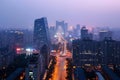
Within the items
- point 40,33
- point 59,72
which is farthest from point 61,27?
point 59,72

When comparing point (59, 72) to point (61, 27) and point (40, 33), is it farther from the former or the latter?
point (61, 27)

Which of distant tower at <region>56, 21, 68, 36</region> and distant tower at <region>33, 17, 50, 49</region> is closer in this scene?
distant tower at <region>33, 17, 50, 49</region>

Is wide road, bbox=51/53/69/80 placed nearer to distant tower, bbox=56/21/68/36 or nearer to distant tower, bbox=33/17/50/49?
distant tower, bbox=33/17/50/49

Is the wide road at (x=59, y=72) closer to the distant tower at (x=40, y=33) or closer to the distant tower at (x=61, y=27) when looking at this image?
the distant tower at (x=40, y=33)

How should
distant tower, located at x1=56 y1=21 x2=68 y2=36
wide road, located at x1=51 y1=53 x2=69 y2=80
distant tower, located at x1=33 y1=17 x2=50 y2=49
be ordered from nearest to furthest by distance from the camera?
wide road, located at x1=51 y1=53 x2=69 y2=80 → distant tower, located at x1=33 y1=17 x2=50 y2=49 → distant tower, located at x1=56 y1=21 x2=68 y2=36

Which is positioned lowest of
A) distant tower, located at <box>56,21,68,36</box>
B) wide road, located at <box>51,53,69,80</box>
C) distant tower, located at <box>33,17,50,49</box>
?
wide road, located at <box>51,53,69,80</box>

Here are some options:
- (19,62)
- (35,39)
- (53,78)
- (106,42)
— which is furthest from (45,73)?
(35,39)

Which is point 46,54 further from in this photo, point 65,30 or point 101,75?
point 65,30

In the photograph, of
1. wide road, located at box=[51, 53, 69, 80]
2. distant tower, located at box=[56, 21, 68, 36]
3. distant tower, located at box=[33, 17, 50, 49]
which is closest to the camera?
wide road, located at box=[51, 53, 69, 80]

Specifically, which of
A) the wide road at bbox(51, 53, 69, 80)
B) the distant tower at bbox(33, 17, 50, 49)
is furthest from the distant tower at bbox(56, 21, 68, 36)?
the wide road at bbox(51, 53, 69, 80)

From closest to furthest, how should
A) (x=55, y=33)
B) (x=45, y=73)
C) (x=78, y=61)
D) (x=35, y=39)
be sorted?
1. (x=45, y=73)
2. (x=78, y=61)
3. (x=35, y=39)
4. (x=55, y=33)

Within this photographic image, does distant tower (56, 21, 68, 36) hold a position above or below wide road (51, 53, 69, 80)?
above
